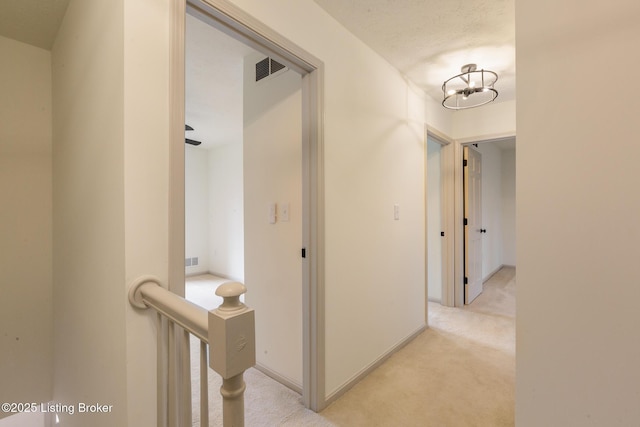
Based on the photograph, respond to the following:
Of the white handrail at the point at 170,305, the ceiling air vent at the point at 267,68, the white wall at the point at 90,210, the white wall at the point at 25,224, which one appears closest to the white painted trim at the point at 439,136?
the ceiling air vent at the point at 267,68

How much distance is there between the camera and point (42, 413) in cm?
192

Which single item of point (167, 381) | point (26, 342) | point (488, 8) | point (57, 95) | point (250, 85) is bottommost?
point (26, 342)

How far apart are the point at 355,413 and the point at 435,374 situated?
81 cm

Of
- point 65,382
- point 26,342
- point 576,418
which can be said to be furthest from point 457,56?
point 26,342

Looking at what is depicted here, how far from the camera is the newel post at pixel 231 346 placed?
604mm

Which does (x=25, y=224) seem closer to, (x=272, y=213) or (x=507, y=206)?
(x=272, y=213)

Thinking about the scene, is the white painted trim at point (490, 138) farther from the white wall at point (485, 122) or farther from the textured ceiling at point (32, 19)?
the textured ceiling at point (32, 19)

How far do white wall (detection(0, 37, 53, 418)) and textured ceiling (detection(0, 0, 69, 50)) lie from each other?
0.31 feet

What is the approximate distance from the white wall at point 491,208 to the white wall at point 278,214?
12.8 feet

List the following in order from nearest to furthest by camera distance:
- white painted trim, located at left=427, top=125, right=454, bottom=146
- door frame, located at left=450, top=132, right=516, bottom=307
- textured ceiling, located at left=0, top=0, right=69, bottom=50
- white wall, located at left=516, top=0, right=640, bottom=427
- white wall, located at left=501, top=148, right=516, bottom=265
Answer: white wall, located at left=516, top=0, right=640, bottom=427 → textured ceiling, located at left=0, top=0, right=69, bottom=50 → white painted trim, located at left=427, top=125, right=454, bottom=146 → door frame, located at left=450, top=132, right=516, bottom=307 → white wall, located at left=501, top=148, right=516, bottom=265

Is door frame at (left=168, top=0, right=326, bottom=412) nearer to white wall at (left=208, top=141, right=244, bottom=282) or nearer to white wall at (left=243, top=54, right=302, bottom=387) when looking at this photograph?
white wall at (left=243, top=54, right=302, bottom=387)

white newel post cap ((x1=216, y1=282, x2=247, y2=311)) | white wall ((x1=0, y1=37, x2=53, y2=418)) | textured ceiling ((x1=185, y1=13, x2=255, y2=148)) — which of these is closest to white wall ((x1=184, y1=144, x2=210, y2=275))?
textured ceiling ((x1=185, y1=13, x2=255, y2=148))

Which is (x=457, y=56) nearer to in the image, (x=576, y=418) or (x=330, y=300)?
(x=330, y=300)

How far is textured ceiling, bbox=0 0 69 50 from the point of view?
144 centimetres
